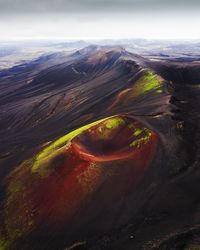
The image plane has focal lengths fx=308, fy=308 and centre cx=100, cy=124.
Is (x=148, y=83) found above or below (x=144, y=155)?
above

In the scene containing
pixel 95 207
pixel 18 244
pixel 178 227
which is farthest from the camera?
pixel 95 207

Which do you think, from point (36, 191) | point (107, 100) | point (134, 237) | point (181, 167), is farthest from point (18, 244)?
point (107, 100)

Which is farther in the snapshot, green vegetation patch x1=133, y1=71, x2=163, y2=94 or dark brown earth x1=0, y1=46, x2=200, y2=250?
green vegetation patch x1=133, y1=71, x2=163, y2=94

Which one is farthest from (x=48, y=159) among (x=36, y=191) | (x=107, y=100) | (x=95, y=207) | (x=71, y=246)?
(x=107, y=100)

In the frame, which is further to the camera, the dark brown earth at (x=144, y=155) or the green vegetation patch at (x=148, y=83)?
the green vegetation patch at (x=148, y=83)

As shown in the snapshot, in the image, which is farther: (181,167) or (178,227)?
(181,167)

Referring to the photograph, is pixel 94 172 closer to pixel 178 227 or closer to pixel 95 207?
pixel 95 207

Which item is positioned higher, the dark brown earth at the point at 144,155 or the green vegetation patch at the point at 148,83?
the green vegetation patch at the point at 148,83

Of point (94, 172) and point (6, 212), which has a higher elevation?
point (94, 172)

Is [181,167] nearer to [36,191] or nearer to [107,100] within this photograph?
[36,191]

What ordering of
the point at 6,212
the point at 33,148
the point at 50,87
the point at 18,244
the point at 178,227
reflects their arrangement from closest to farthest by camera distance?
the point at 178,227
the point at 18,244
the point at 6,212
the point at 33,148
the point at 50,87

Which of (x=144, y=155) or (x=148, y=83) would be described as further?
(x=148, y=83)
